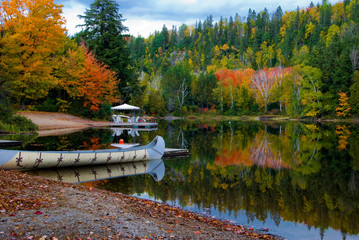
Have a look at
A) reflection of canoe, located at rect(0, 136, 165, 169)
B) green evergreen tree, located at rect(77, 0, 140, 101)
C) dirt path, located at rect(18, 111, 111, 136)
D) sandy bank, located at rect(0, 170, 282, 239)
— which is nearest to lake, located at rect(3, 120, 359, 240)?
reflection of canoe, located at rect(0, 136, 165, 169)

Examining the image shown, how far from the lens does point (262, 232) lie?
7164 millimetres

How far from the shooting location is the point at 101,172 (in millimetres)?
12898

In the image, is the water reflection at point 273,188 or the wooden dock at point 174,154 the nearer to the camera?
the water reflection at point 273,188

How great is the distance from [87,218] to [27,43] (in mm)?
27207

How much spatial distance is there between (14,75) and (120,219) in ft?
86.6

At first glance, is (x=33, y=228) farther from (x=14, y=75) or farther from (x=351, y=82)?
(x=351, y=82)

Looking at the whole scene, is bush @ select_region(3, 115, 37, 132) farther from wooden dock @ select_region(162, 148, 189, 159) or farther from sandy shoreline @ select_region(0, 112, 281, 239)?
sandy shoreline @ select_region(0, 112, 281, 239)

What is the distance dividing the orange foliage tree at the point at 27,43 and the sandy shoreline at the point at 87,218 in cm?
2228

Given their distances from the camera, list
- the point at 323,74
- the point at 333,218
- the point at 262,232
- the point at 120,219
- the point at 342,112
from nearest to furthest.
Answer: the point at 120,219
the point at 262,232
the point at 333,218
the point at 342,112
the point at 323,74

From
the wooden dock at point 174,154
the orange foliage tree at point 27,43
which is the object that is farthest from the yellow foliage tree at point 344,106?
the orange foliage tree at point 27,43

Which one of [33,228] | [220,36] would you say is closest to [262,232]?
[33,228]

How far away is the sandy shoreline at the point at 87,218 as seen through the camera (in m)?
4.97

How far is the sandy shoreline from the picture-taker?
196 inches

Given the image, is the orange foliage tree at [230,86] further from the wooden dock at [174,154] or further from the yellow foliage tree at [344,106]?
the wooden dock at [174,154]
